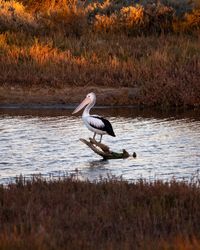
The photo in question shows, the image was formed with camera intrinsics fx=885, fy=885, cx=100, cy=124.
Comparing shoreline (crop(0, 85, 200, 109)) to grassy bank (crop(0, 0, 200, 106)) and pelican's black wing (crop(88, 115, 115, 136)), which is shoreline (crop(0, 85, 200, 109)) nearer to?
grassy bank (crop(0, 0, 200, 106))

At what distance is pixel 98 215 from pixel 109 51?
1728 cm

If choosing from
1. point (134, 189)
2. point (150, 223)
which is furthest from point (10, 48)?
point (150, 223)

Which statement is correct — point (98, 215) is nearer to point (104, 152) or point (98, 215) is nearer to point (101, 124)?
point (104, 152)

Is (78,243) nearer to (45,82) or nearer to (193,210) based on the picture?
(193,210)

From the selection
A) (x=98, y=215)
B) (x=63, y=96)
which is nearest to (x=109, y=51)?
(x=63, y=96)

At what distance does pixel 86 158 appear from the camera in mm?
16156

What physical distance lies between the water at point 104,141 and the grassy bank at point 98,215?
1504 mm

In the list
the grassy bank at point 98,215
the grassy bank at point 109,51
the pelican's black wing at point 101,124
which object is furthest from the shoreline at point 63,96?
the grassy bank at point 98,215

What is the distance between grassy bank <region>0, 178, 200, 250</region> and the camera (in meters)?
7.96

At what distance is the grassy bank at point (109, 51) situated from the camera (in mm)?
23781

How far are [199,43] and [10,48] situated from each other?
588cm

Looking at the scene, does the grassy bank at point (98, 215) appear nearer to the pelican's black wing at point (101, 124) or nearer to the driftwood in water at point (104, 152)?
the driftwood in water at point (104, 152)

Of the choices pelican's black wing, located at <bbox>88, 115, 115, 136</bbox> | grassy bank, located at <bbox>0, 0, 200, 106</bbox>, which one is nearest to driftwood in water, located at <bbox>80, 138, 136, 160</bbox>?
pelican's black wing, located at <bbox>88, 115, 115, 136</bbox>

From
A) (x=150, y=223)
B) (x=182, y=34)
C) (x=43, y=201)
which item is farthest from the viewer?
(x=182, y=34)
